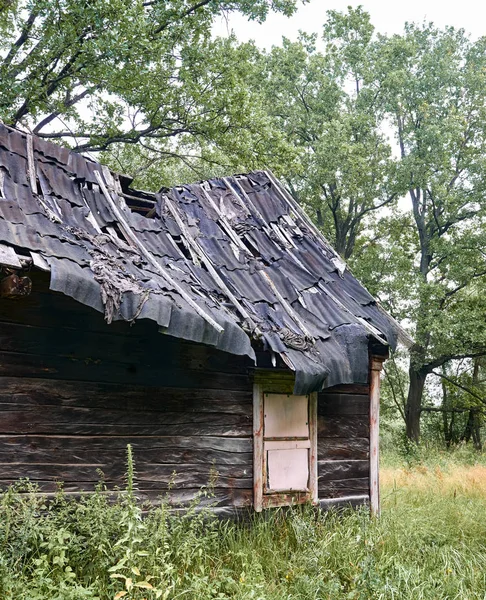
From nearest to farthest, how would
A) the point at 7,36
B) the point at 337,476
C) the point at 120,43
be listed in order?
the point at 337,476 → the point at 120,43 → the point at 7,36

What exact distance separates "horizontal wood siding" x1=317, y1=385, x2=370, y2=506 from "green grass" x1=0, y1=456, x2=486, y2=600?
42 centimetres

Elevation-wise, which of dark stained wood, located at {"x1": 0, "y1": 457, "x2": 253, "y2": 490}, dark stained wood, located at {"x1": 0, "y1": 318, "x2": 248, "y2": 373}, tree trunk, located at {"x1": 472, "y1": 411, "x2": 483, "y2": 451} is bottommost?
tree trunk, located at {"x1": 472, "y1": 411, "x2": 483, "y2": 451}

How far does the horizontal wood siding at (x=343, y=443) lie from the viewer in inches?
271

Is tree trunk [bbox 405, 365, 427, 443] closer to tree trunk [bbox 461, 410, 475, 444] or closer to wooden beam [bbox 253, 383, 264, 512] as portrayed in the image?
tree trunk [bbox 461, 410, 475, 444]

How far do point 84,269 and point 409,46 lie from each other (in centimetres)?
2023

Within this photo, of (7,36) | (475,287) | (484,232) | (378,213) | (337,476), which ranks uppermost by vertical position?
(7,36)

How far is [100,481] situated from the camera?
4.86 m

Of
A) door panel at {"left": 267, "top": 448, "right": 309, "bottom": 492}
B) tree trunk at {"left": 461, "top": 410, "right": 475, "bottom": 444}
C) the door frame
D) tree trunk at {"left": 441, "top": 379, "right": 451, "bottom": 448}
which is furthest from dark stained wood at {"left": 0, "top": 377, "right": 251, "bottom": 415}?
tree trunk at {"left": 461, "top": 410, "right": 475, "bottom": 444}

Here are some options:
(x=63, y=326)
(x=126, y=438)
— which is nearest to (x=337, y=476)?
(x=126, y=438)

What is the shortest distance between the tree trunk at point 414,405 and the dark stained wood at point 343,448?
13489 mm

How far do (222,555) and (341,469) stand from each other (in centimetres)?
218

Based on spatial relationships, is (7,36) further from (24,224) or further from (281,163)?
(24,224)

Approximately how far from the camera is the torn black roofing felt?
4.78 meters

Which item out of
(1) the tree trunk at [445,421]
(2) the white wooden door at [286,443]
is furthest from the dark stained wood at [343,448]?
(1) the tree trunk at [445,421]
